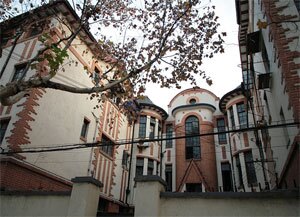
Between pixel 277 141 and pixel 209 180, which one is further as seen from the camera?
pixel 209 180

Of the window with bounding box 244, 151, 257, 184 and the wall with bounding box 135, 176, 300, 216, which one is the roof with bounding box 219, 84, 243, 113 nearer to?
the window with bounding box 244, 151, 257, 184

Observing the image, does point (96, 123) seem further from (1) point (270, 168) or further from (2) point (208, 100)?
(2) point (208, 100)

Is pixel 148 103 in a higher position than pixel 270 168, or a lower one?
higher

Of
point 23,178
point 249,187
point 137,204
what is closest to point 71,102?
point 23,178

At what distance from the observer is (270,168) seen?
43.1 feet

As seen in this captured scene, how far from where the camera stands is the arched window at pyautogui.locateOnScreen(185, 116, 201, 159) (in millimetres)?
22016

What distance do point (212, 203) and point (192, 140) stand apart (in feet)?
55.5

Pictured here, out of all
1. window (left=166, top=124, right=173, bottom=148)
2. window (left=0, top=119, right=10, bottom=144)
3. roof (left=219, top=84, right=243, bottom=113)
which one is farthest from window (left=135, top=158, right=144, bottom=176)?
window (left=0, top=119, right=10, bottom=144)

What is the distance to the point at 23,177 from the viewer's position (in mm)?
10188

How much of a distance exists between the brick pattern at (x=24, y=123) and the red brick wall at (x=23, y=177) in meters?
0.75

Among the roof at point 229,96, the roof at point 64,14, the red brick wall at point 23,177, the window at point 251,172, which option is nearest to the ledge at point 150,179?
the red brick wall at point 23,177

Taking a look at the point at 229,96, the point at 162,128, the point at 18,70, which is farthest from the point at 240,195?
the point at 162,128

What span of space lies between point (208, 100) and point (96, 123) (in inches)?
519

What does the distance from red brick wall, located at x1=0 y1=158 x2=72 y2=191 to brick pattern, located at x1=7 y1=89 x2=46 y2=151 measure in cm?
75
